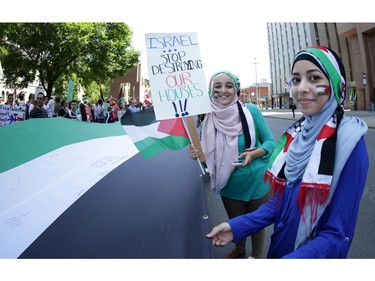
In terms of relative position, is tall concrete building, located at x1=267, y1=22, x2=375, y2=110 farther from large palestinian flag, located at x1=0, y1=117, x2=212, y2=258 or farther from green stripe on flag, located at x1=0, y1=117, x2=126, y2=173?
green stripe on flag, located at x1=0, y1=117, x2=126, y2=173

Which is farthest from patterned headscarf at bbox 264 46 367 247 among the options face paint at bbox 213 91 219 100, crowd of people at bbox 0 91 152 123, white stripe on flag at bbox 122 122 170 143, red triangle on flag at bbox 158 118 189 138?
crowd of people at bbox 0 91 152 123

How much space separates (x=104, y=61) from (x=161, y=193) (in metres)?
20.2

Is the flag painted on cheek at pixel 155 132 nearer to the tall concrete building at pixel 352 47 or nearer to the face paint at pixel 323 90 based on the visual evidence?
the face paint at pixel 323 90

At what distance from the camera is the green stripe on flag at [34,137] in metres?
2.09

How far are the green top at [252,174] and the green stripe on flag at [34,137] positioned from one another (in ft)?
5.27

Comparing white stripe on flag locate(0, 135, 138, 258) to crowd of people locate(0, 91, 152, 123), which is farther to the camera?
crowd of people locate(0, 91, 152, 123)

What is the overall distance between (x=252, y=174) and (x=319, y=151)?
1122 mm

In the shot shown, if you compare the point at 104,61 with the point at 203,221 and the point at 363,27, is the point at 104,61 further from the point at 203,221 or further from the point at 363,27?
the point at 363,27

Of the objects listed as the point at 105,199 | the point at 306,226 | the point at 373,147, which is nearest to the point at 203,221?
the point at 105,199

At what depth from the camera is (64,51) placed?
1834 centimetres

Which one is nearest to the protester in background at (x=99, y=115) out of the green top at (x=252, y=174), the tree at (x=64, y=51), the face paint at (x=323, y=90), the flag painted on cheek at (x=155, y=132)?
the tree at (x=64, y=51)

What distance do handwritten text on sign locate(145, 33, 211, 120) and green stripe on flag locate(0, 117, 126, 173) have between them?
105 cm

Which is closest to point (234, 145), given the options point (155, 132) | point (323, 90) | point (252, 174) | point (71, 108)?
point (252, 174)

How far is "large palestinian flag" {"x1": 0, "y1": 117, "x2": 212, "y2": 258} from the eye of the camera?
173cm
